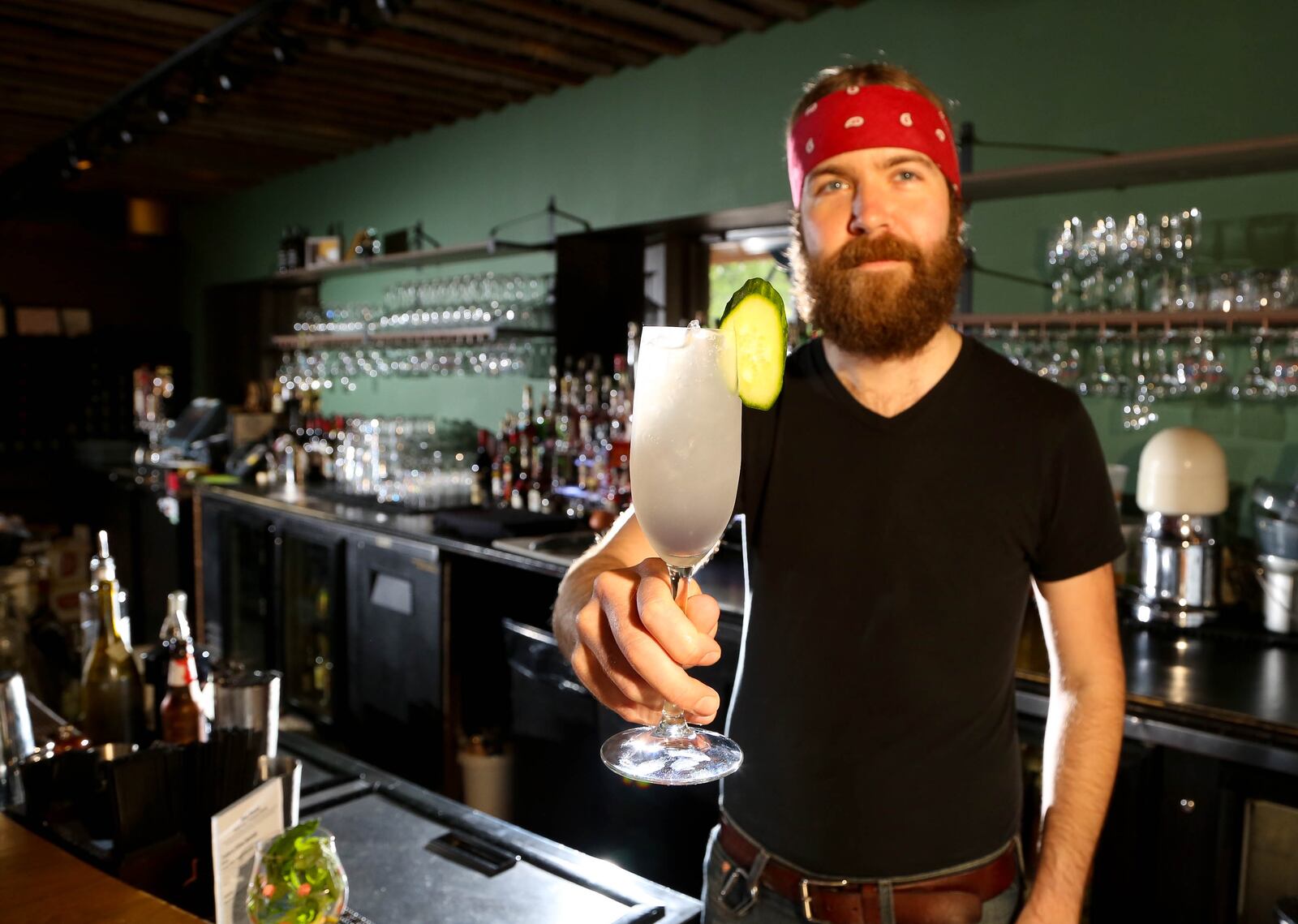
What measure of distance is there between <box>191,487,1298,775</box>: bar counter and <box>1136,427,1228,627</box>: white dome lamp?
61 mm

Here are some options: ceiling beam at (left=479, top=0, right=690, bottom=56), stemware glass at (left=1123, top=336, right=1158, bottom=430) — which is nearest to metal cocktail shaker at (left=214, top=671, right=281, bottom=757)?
stemware glass at (left=1123, top=336, right=1158, bottom=430)

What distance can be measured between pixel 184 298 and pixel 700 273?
5.27m

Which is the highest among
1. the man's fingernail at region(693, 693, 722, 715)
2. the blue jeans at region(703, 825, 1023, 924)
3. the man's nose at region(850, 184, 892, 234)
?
the man's nose at region(850, 184, 892, 234)

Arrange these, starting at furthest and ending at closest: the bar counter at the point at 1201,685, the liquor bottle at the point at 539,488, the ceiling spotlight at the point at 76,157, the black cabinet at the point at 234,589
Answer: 1. the ceiling spotlight at the point at 76,157
2. the black cabinet at the point at 234,589
3. the liquor bottle at the point at 539,488
4. the bar counter at the point at 1201,685

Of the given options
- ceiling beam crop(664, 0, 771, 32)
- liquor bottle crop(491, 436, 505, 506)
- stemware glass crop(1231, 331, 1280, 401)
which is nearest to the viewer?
stemware glass crop(1231, 331, 1280, 401)

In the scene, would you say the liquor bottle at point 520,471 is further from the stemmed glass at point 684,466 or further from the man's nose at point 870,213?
the stemmed glass at point 684,466

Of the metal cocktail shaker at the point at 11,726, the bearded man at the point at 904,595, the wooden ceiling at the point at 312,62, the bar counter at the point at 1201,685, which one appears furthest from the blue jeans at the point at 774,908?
the wooden ceiling at the point at 312,62

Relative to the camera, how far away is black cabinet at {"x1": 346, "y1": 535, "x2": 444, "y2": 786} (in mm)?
3729

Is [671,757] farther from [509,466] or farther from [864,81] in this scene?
[509,466]

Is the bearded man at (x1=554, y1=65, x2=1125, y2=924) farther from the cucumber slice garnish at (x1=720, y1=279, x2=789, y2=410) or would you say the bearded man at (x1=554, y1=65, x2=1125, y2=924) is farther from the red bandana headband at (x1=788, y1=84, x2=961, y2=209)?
the cucumber slice garnish at (x1=720, y1=279, x2=789, y2=410)

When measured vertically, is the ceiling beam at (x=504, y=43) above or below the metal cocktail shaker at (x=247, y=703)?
above

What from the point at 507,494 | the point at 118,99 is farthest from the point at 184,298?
the point at 507,494

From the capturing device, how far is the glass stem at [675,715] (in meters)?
0.91

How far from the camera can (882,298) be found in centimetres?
141
